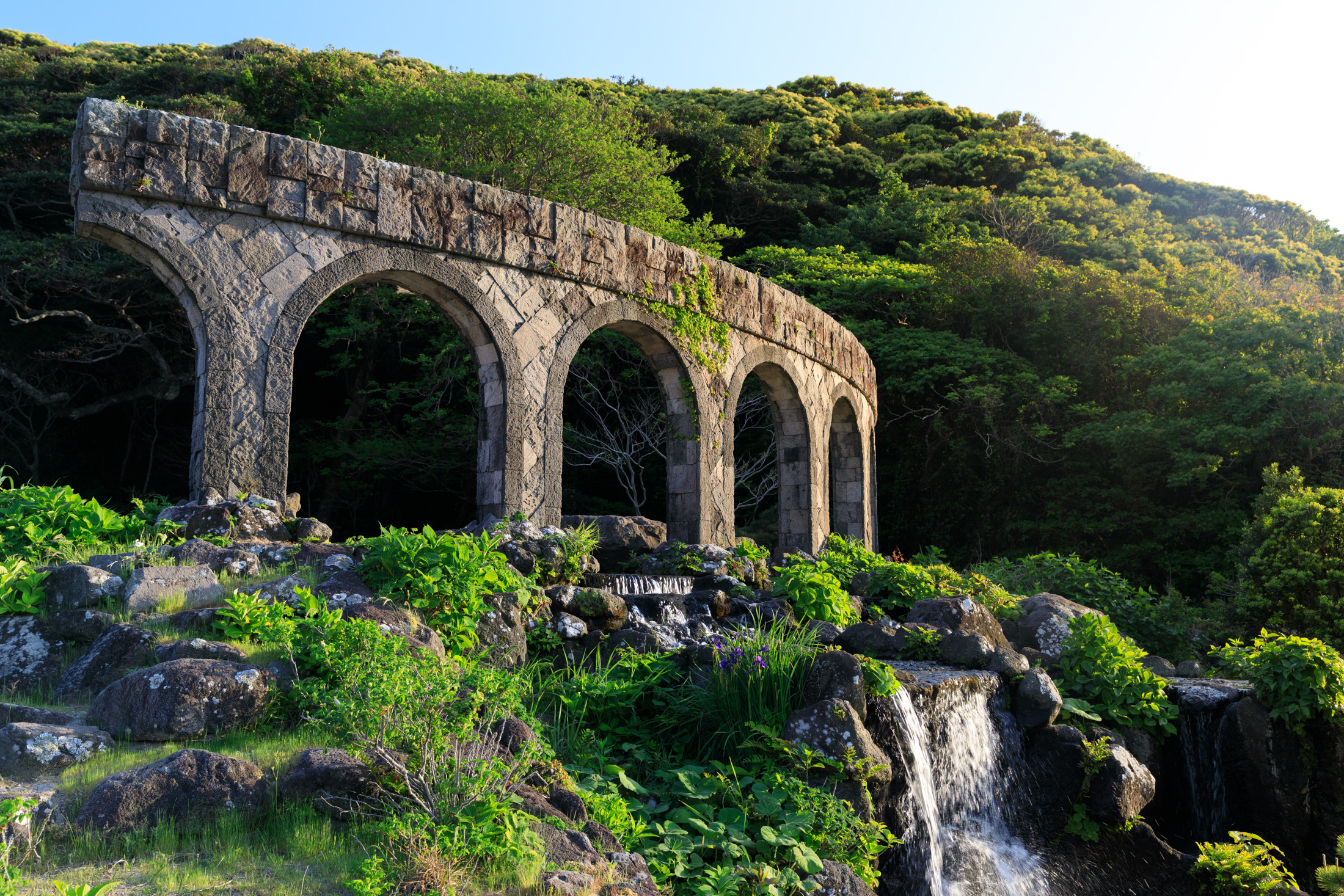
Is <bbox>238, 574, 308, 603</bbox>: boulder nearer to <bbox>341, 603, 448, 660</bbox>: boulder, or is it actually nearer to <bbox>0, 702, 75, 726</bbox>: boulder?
<bbox>341, 603, 448, 660</bbox>: boulder

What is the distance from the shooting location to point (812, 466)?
12.8m

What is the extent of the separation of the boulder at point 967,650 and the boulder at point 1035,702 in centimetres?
29

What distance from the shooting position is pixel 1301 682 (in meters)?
6.73

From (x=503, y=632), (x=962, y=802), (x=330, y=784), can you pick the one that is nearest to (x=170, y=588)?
(x=503, y=632)

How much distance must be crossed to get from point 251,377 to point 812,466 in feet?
24.5

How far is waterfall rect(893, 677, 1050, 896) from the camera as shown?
5195 mm

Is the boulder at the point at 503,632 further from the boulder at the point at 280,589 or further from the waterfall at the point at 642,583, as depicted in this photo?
the waterfall at the point at 642,583

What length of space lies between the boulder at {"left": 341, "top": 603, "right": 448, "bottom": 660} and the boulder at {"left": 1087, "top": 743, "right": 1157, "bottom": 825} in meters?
4.19

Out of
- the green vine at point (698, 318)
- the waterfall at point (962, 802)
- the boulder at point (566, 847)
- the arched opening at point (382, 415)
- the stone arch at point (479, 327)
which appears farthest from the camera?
the arched opening at point (382, 415)

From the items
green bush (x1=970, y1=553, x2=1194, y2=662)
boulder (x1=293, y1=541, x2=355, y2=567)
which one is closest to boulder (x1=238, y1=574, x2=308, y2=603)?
boulder (x1=293, y1=541, x2=355, y2=567)

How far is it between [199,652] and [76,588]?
1.24 metres

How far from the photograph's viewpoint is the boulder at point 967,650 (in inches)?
256

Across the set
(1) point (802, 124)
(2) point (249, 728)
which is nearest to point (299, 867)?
(2) point (249, 728)

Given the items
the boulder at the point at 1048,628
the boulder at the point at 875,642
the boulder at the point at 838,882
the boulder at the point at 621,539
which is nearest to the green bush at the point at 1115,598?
the boulder at the point at 1048,628
